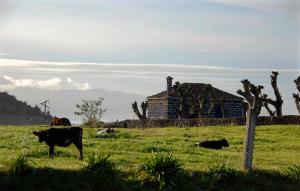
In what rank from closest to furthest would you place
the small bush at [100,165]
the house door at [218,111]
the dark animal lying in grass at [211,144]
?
1. the small bush at [100,165]
2. the dark animal lying in grass at [211,144]
3. the house door at [218,111]

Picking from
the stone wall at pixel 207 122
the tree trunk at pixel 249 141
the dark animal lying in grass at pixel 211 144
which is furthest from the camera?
the stone wall at pixel 207 122

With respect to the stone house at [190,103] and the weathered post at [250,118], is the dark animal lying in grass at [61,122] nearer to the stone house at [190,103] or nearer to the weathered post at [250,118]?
the weathered post at [250,118]

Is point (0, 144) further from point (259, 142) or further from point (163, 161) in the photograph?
point (259, 142)

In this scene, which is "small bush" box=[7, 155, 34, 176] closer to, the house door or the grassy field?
the grassy field

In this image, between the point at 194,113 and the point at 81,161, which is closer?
the point at 81,161

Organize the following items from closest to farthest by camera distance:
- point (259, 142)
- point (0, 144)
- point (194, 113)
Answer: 1. point (0, 144)
2. point (259, 142)
3. point (194, 113)

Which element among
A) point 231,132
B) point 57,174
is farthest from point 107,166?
point 231,132

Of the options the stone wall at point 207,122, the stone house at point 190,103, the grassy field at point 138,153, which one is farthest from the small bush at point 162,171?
the stone house at point 190,103

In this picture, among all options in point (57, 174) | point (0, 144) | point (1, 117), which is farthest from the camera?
point (1, 117)

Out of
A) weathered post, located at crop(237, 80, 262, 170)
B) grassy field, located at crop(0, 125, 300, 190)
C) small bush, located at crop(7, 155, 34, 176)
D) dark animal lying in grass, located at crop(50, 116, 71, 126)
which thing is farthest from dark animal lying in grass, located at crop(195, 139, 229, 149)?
dark animal lying in grass, located at crop(50, 116, 71, 126)

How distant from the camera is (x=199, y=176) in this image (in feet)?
92.8

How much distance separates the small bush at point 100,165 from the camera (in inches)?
1063

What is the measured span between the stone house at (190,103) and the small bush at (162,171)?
75.1m

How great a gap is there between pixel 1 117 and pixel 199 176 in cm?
17078
